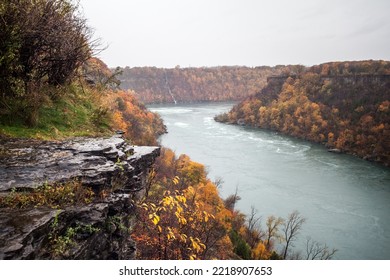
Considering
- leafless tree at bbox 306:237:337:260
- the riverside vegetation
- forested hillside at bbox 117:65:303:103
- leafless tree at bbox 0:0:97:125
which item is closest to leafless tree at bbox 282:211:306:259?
leafless tree at bbox 306:237:337:260

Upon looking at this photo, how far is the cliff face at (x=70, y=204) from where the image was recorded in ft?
13.9

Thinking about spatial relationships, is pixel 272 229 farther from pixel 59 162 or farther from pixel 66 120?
pixel 59 162

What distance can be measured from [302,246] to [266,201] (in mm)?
8314

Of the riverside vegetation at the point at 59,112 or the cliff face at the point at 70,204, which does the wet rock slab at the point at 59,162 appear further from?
the riverside vegetation at the point at 59,112

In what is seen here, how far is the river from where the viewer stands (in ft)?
91.0

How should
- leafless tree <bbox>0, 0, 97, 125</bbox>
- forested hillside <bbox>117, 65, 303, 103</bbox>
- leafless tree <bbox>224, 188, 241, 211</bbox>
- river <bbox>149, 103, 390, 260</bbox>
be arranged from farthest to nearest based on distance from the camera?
forested hillside <bbox>117, 65, 303, 103</bbox> < leafless tree <bbox>224, 188, 241, 211</bbox> < river <bbox>149, 103, 390, 260</bbox> < leafless tree <bbox>0, 0, 97, 125</bbox>

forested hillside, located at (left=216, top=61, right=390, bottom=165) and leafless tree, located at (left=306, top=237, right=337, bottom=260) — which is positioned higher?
forested hillside, located at (left=216, top=61, right=390, bottom=165)

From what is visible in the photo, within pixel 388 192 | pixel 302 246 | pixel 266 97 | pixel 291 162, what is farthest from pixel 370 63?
pixel 302 246

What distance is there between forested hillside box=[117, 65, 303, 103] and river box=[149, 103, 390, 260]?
11626 cm

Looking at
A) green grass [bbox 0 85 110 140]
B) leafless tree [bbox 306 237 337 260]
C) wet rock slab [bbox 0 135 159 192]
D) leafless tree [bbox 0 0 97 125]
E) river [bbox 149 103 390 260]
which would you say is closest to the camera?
wet rock slab [bbox 0 135 159 192]

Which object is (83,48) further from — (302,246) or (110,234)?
(302,246)

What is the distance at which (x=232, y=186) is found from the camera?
4003 cm

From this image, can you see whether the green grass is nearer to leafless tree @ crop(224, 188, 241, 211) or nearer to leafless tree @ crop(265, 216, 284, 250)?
leafless tree @ crop(265, 216, 284, 250)

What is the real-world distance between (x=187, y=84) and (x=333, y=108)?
119 m
